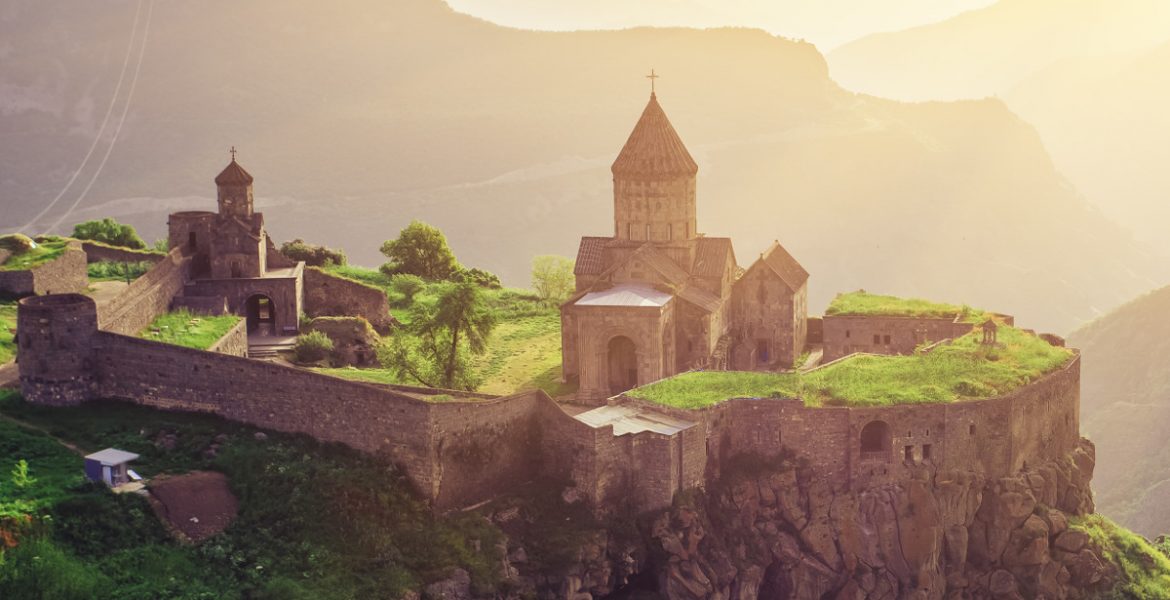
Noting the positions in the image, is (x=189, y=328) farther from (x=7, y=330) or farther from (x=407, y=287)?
(x=407, y=287)

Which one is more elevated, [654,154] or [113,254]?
[654,154]

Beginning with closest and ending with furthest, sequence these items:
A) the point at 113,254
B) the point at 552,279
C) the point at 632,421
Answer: the point at 632,421
the point at 113,254
the point at 552,279

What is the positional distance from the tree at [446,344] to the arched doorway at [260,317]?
21.8 ft

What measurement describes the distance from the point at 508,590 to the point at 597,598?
363 cm

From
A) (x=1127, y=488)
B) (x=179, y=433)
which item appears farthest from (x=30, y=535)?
(x=1127, y=488)

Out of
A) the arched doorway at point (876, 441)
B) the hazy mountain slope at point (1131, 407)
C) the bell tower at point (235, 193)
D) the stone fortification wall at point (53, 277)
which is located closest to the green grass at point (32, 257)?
the stone fortification wall at point (53, 277)

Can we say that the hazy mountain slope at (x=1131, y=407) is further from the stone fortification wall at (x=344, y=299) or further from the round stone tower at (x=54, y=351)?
the round stone tower at (x=54, y=351)

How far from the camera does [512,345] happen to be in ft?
206

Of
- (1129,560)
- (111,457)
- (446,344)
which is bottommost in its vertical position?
(1129,560)

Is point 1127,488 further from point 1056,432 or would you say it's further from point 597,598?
point 597,598

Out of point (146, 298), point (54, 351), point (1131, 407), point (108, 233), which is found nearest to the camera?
point (54, 351)

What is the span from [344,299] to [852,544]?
76.8 ft

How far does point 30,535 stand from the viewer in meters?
34.5

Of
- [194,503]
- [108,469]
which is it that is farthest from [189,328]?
[194,503]
